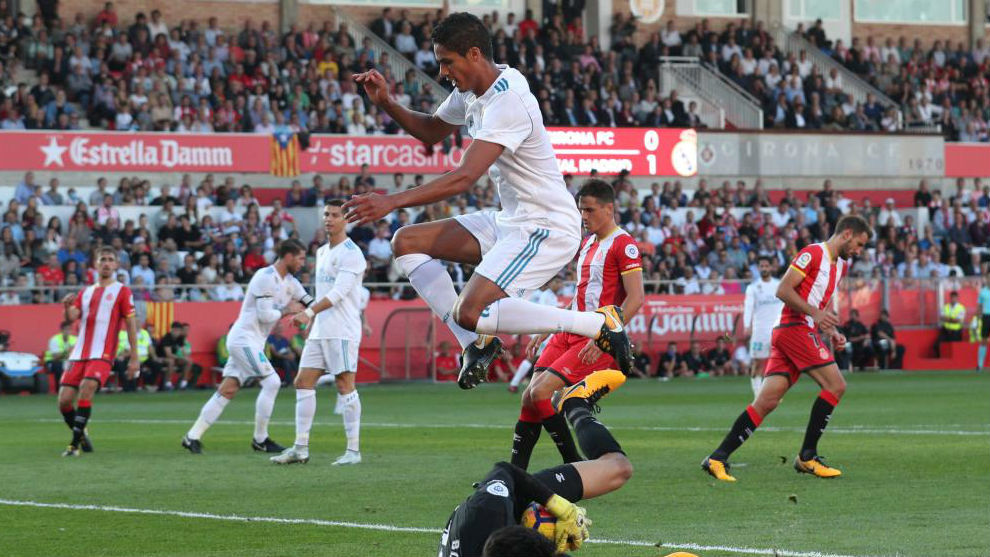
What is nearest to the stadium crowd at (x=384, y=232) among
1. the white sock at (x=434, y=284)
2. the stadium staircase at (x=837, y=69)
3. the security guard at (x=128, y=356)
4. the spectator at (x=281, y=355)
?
the security guard at (x=128, y=356)

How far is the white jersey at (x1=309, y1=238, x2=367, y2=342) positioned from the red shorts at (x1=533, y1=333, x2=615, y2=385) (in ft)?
12.5

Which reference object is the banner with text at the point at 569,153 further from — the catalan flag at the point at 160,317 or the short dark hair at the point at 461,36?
the short dark hair at the point at 461,36

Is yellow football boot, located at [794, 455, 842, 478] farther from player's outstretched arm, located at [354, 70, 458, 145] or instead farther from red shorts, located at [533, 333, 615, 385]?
player's outstretched arm, located at [354, 70, 458, 145]

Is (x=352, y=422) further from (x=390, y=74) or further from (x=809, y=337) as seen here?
(x=390, y=74)

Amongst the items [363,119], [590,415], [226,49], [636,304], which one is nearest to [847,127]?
[363,119]

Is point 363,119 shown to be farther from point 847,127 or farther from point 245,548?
point 245,548

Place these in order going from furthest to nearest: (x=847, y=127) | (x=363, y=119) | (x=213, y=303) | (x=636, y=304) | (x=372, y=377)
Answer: (x=847, y=127), (x=363, y=119), (x=372, y=377), (x=213, y=303), (x=636, y=304)

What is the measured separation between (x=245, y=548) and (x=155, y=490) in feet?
11.5

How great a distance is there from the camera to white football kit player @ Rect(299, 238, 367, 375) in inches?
582

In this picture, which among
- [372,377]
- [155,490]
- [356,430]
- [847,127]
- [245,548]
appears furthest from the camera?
[847,127]

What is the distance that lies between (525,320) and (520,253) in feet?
1.26

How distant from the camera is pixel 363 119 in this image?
36500 millimetres

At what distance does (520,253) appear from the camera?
29.0 feet

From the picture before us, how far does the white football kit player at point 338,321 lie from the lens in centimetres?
1479
